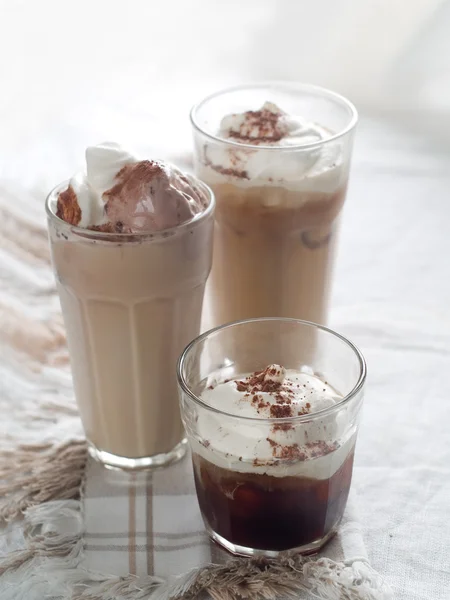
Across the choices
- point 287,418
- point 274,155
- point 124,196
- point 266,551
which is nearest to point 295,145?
point 274,155

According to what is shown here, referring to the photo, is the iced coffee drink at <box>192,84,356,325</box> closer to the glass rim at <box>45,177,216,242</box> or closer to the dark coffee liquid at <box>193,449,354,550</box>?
the glass rim at <box>45,177,216,242</box>

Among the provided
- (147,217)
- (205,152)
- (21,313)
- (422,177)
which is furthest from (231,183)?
(422,177)

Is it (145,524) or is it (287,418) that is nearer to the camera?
(287,418)

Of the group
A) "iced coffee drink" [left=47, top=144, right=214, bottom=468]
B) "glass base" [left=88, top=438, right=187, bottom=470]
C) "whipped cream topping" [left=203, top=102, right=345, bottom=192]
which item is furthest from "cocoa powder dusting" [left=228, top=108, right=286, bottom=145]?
"glass base" [left=88, top=438, right=187, bottom=470]

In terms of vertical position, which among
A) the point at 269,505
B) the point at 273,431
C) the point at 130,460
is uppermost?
the point at 273,431

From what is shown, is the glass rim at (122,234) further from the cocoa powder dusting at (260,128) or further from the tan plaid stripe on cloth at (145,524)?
the tan plaid stripe on cloth at (145,524)

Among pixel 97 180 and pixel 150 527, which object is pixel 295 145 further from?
pixel 150 527

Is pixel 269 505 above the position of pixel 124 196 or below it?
below
